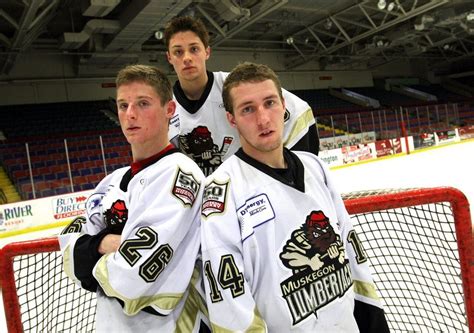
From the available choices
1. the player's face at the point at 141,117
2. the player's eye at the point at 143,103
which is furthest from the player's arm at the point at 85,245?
the player's eye at the point at 143,103

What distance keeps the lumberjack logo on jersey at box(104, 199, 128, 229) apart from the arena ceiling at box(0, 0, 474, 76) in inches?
303

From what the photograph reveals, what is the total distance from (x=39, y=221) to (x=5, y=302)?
6655 millimetres

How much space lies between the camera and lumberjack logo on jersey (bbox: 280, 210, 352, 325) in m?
1.20

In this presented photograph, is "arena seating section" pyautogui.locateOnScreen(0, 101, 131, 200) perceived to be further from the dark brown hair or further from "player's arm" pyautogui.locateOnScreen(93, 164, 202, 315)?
"player's arm" pyautogui.locateOnScreen(93, 164, 202, 315)

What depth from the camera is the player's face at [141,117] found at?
132 centimetres

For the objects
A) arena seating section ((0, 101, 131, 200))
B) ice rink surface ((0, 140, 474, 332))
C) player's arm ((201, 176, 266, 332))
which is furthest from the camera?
arena seating section ((0, 101, 131, 200))

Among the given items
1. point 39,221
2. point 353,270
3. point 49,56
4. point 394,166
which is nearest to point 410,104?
point 394,166

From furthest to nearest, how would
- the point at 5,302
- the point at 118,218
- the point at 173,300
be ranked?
the point at 5,302
the point at 118,218
the point at 173,300

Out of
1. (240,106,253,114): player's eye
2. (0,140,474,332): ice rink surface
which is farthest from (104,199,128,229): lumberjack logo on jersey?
(0,140,474,332): ice rink surface

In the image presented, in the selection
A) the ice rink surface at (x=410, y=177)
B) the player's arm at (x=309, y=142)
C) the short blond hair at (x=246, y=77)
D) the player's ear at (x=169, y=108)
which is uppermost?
the short blond hair at (x=246, y=77)

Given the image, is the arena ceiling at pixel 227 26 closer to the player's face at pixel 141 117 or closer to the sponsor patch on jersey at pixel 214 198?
the player's face at pixel 141 117

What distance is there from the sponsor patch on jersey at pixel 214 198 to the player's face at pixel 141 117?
9.6 inches

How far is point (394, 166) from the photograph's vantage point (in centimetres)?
962

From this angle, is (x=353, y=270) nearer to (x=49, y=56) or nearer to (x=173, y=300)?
(x=173, y=300)
